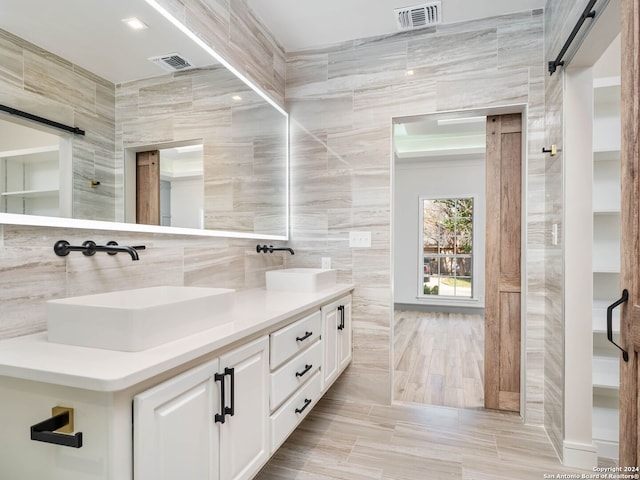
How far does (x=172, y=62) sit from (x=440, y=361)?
342cm

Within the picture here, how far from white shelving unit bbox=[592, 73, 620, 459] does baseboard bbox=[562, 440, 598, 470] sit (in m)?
0.17

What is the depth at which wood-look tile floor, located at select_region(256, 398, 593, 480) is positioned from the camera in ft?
6.34

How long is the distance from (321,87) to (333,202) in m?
0.91

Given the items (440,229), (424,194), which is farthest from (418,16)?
(440,229)

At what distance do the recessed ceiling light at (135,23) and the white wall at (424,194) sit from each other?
208 inches

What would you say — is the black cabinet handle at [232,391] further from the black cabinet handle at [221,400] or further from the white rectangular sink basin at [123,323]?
the white rectangular sink basin at [123,323]

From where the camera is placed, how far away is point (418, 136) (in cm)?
611

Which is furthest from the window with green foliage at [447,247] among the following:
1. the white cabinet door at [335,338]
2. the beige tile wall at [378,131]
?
the white cabinet door at [335,338]

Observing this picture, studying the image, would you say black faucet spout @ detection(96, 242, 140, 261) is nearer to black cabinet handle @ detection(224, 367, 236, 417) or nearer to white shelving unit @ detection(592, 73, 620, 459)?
black cabinet handle @ detection(224, 367, 236, 417)

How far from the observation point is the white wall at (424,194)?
6.41 m

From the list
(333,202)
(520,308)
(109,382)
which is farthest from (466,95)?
(109,382)

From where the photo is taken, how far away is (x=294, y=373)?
5.78ft

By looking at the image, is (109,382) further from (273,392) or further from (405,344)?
(405,344)

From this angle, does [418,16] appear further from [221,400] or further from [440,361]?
[440,361]
